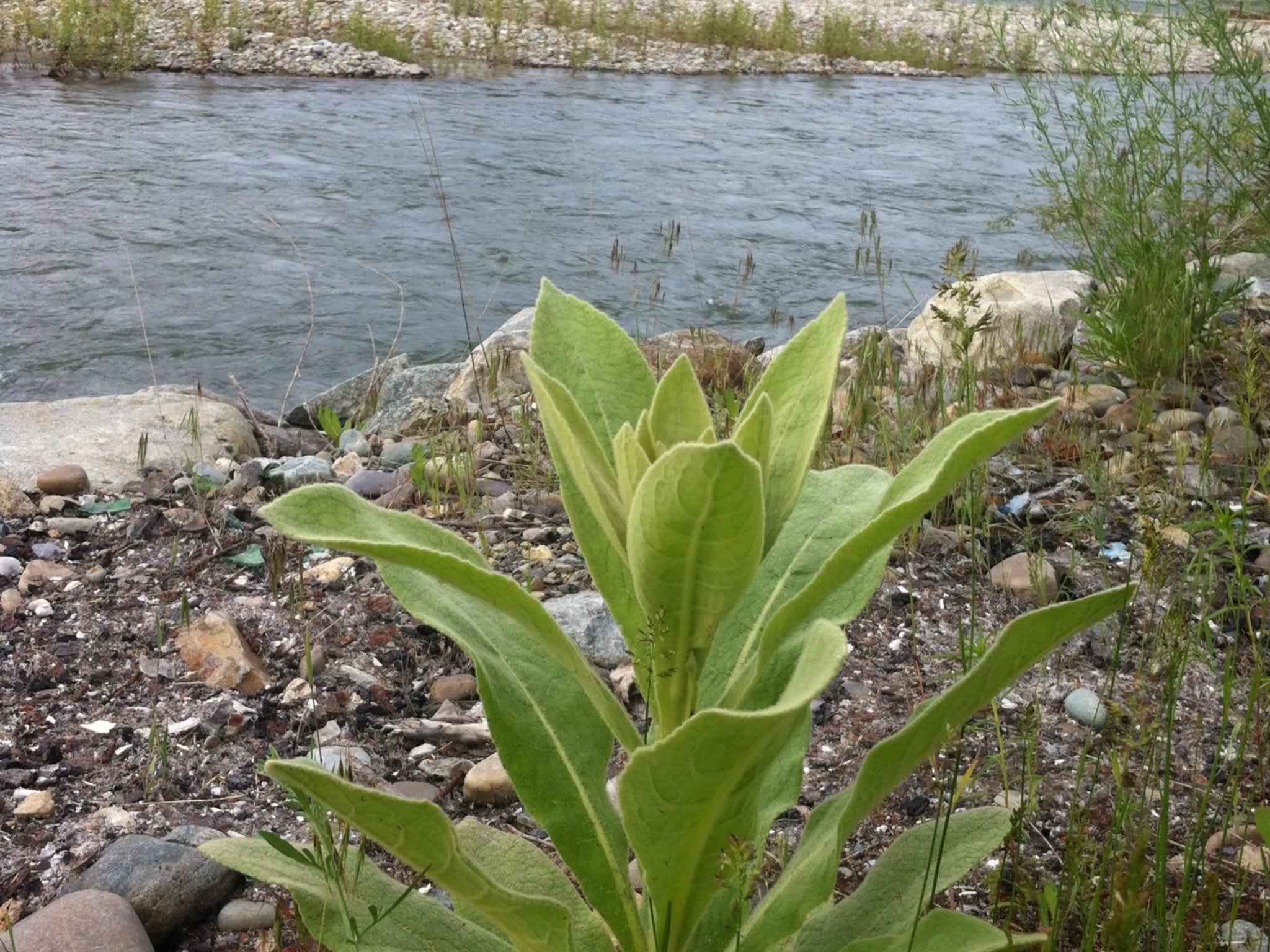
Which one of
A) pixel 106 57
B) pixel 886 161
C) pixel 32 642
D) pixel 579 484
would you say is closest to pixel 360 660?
pixel 32 642

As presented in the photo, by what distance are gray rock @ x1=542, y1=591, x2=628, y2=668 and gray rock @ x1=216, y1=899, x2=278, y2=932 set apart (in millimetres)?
856

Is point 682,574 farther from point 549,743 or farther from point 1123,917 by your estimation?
point 1123,917

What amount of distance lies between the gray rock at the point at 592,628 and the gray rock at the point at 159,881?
89cm

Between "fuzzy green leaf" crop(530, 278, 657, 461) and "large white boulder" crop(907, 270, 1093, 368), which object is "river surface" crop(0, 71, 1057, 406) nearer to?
"large white boulder" crop(907, 270, 1093, 368)

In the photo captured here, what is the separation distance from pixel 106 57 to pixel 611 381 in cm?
1258

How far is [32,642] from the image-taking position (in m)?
2.44

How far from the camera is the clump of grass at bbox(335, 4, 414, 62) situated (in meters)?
13.9

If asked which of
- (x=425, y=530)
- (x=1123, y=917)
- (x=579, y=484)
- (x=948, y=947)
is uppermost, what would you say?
(x=579, y=484)

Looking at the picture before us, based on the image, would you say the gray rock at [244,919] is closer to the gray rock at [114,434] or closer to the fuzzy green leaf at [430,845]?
the fuzzy green leaf at [430,845]

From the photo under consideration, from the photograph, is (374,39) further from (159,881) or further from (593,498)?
(593,498)

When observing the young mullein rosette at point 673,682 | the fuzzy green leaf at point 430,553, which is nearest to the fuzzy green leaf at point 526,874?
the young mullein rosette at point 673,682

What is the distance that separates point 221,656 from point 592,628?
2.45 feet

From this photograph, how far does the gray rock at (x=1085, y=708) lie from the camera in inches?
85.7

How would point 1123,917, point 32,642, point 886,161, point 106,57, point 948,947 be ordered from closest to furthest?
point 1123,917, point 948,947, point 32,642, point 886,161, point 106,57
